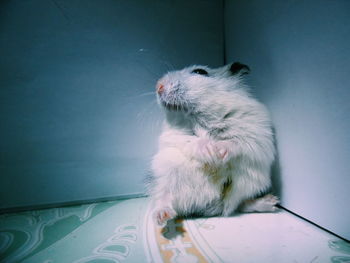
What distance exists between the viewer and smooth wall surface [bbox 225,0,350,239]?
1.04m

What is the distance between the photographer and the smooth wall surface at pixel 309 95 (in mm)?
1036

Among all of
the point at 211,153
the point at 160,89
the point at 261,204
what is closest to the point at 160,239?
the point at 211,153

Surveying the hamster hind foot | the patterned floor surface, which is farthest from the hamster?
the patterned floor surface

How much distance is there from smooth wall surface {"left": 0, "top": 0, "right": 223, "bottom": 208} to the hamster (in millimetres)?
404

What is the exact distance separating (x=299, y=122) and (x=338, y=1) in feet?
1.85

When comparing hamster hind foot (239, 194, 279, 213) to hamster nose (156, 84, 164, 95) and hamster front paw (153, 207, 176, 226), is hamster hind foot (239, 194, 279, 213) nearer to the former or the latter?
hamster front paw (153, 207, 176, 226)

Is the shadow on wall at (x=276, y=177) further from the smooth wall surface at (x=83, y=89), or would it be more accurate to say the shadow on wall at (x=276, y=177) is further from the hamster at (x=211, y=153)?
the smooth wall surface at (x=83, y=89)

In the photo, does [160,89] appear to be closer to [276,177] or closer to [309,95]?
[309,95]

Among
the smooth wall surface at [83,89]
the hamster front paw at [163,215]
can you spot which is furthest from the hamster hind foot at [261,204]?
the smooth wall surface at [83,89]

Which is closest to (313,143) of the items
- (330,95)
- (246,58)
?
(330,95)

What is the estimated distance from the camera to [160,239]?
1122 mm

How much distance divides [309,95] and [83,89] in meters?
1.37

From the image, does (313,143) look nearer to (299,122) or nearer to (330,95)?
(299,122)

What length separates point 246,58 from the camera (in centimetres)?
175
